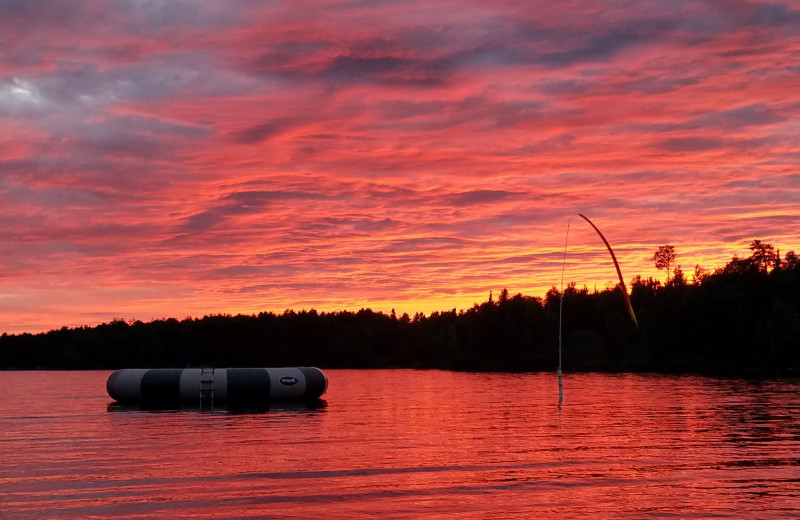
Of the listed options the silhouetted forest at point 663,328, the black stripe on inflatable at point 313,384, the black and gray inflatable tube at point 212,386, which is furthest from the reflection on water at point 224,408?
the silhouetted forest at point 663,328

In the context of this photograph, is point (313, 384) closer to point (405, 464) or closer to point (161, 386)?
point (161, 386)

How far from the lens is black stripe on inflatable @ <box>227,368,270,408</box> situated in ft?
160

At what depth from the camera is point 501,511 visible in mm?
17562

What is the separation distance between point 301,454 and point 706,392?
149ft

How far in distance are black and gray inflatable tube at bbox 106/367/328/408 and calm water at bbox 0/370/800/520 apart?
182 inches

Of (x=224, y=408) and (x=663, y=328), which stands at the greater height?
(x=663, y=328)

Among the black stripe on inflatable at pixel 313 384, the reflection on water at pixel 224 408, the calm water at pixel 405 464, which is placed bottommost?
the reflection on water at pixel 224 408

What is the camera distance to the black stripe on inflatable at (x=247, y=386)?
48.9 meters

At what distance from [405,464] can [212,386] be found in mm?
26578

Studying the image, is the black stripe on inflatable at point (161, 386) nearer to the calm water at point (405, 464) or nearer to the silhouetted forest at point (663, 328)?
the calm water at point (405, 464)

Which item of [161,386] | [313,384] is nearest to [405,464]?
[313,384]

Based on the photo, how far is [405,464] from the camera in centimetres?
2444

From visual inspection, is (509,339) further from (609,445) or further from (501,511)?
(501,511)

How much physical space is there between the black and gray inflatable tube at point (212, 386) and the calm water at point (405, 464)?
4.62 m
